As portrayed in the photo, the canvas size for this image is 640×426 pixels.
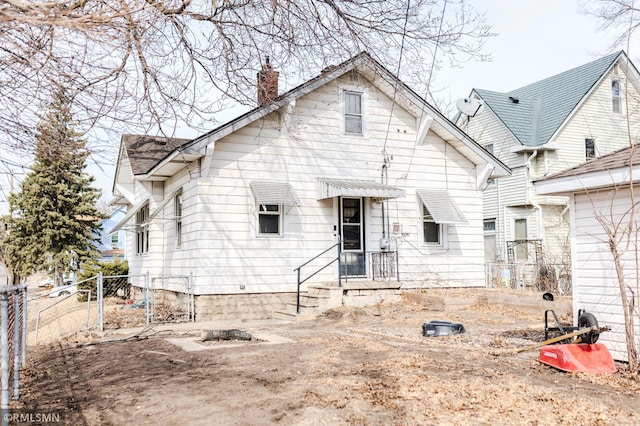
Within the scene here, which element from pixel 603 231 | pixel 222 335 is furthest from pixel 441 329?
pixel 222 335

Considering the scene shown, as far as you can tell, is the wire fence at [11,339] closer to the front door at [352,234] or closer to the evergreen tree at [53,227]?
the front door at [352,234]

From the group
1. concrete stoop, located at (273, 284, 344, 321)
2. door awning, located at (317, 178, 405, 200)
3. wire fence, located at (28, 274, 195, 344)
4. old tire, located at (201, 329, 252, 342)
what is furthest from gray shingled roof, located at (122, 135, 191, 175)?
old tire, located at (201, 329, 252, 342)

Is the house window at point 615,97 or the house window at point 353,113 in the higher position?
the house window at point 615,97

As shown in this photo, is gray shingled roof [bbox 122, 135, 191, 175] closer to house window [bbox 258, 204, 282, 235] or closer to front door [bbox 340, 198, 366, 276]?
house window [bbox 258, 204, 282, 235]

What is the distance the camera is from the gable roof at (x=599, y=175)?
7.68 meters

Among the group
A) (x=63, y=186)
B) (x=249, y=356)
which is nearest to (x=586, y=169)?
(x=249, y=356)

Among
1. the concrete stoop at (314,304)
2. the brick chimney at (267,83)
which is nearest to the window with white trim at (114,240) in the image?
the concrete stoop at (314,304)

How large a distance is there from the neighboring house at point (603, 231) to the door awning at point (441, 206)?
7.69 meters

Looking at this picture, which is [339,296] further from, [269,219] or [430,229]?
[430,229]

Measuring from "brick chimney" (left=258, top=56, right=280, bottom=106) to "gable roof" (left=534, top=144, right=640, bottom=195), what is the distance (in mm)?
4364

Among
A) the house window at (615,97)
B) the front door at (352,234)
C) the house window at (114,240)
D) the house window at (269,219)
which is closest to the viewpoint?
the house window at (269,219)

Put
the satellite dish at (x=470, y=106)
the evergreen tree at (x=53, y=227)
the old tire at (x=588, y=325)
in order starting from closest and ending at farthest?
1. the old tire at (x=588, y=325)
2. the satellite dish at (x=470, y=106)
3. the evergreen tree at (x=53, y=227)

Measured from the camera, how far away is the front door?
645 inches

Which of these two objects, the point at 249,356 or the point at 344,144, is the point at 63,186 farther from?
the point at 249,356
